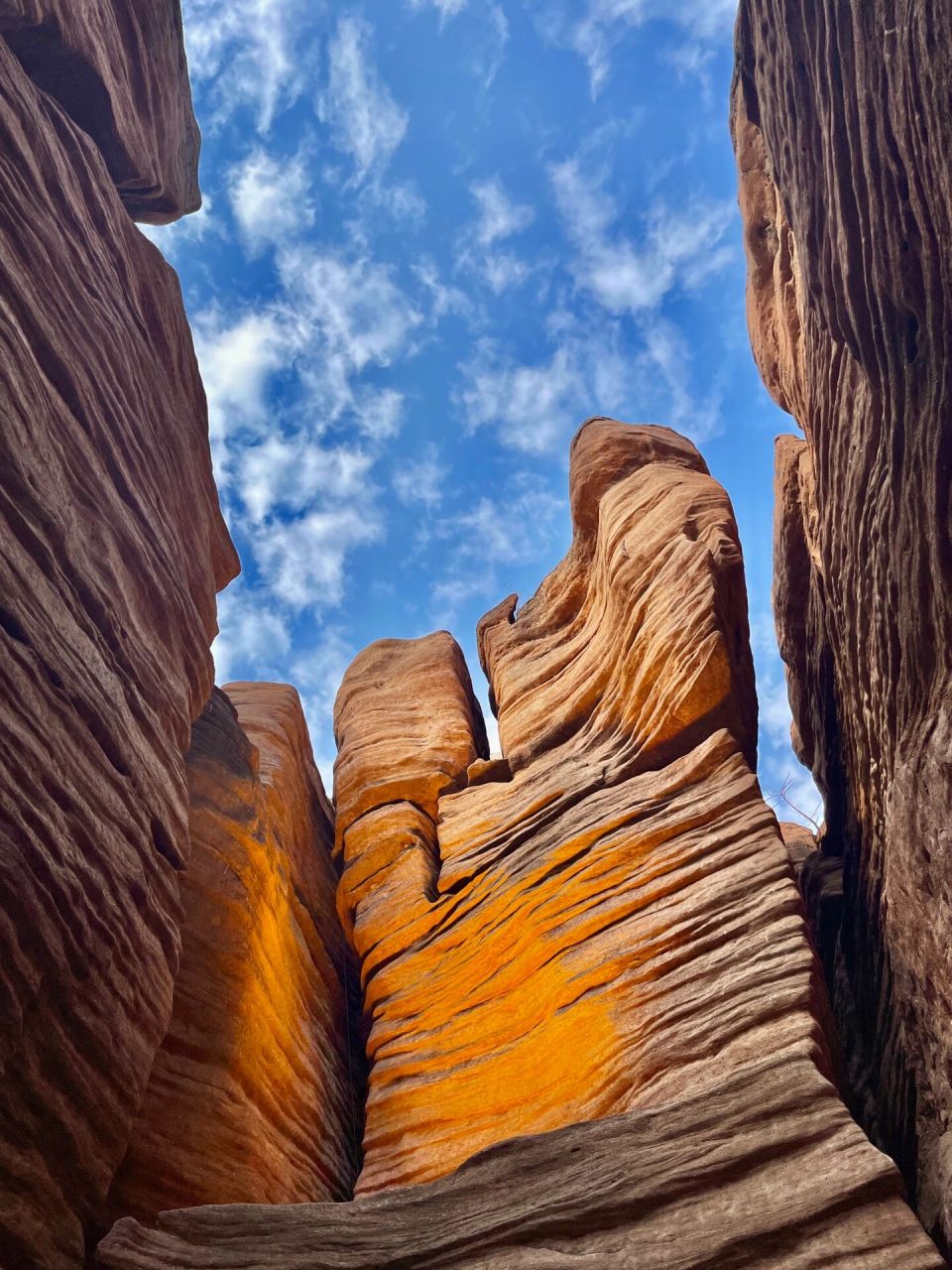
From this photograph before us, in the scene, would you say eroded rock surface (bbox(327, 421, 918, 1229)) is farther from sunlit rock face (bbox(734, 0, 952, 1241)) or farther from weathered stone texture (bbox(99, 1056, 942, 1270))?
sunlit rock face (bbox(734, 0, 952, 1241))

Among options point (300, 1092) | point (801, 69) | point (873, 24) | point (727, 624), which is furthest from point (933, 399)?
point (300, 1092)

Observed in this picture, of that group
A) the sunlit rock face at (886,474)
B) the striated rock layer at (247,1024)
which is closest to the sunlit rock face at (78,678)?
the striated rock layer at (247,1024)

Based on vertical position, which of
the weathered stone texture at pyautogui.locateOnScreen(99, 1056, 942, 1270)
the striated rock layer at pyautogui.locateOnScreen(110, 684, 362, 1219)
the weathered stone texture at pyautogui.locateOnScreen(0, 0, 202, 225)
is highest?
the weathered stone texture at pyautogui.locateOnScreen(0, 0, 202, 225)

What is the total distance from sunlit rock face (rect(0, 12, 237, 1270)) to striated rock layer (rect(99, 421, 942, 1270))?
3.07ft

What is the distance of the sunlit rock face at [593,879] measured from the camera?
25.7 ft

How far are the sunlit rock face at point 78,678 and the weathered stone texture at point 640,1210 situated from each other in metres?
0.85

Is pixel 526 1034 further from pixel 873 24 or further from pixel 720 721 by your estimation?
pixel 873 24

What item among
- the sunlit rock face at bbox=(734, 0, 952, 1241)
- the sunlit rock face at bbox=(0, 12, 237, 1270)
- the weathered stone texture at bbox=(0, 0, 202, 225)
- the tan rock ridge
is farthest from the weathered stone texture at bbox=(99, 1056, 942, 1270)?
the weathered stone texture at bbox=(0, 0, 202, 225)

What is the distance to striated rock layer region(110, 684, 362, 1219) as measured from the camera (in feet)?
25.5

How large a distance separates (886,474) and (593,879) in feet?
15.5

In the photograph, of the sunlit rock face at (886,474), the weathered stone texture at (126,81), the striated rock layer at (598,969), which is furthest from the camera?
the weathered stone texture at (126,81)

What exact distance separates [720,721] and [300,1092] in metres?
5.75

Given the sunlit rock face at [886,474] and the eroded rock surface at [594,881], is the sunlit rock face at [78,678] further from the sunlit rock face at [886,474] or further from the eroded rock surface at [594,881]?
the sunlit rock face at [886,474]

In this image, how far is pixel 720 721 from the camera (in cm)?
1070
